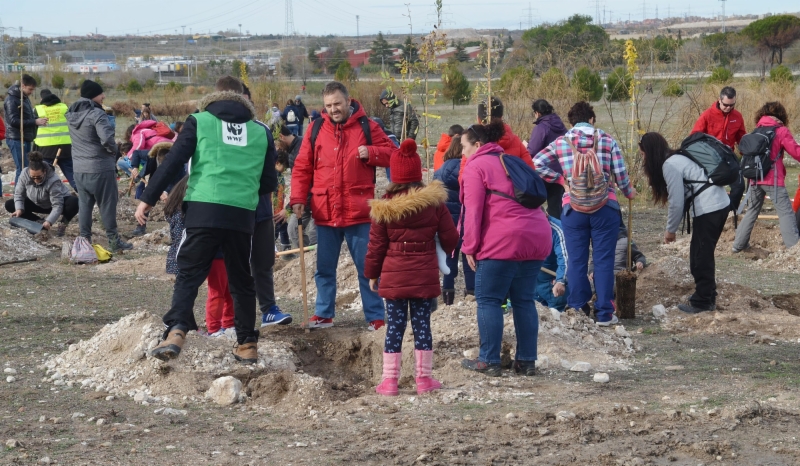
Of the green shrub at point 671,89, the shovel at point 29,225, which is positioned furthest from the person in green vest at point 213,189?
the green shrub at point 671,89

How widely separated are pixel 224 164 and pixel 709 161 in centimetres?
410

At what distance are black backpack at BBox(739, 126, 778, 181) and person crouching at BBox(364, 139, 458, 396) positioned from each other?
5823mm

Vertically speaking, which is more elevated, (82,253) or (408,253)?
(408,253)

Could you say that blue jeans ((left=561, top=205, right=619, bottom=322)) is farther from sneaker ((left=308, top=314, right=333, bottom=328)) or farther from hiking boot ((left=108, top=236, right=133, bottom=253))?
hiking boot ((left=108, top=236, right=133, bottom=253))

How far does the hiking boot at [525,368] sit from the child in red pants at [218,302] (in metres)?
2.16

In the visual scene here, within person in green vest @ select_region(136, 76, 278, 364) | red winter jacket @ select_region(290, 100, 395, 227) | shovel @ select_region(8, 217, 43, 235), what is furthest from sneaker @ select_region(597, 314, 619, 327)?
shovel @ select_region(8, 217, 43, 235)

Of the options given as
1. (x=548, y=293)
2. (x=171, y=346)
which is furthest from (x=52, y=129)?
(x=171, y=346)

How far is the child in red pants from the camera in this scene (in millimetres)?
7047

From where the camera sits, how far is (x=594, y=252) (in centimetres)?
782

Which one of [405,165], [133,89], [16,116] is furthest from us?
[133,89]

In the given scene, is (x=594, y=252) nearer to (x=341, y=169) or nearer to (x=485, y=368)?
(x=485, y=368)

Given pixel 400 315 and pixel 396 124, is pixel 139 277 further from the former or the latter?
pixel 396 124

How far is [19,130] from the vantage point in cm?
1609

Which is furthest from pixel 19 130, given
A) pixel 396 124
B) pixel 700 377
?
pixel 700 377
